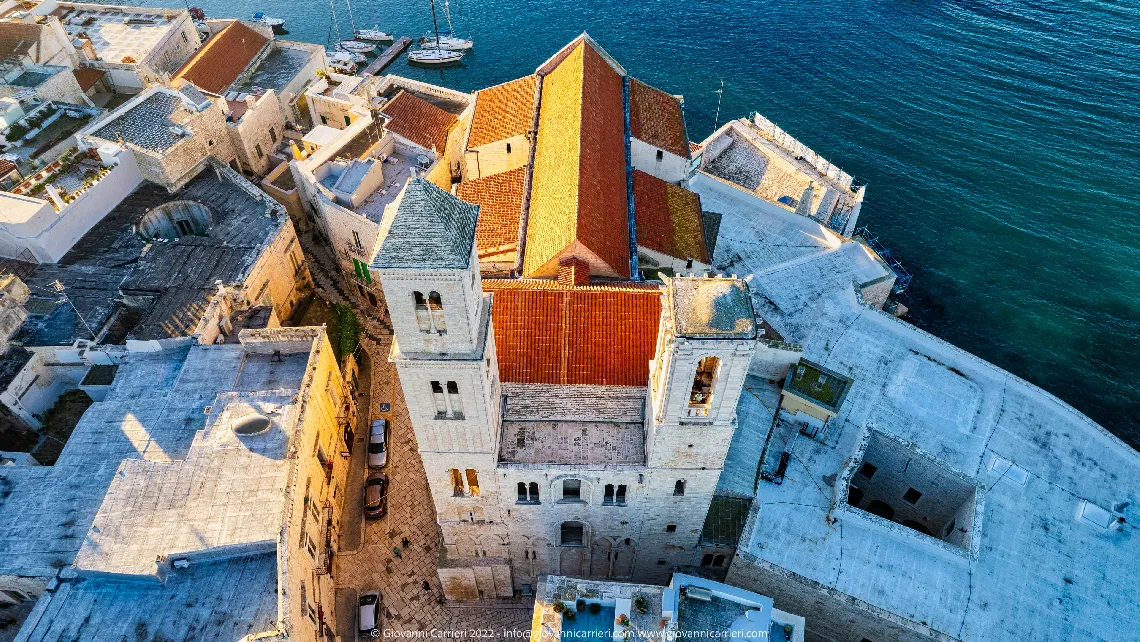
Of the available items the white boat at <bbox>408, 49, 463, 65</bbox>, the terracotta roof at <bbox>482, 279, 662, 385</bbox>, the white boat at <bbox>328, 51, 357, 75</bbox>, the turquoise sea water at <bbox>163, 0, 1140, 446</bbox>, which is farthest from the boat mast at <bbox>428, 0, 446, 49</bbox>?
the terracotta roof at <bbox>482, 279, 662, 385</bbox>

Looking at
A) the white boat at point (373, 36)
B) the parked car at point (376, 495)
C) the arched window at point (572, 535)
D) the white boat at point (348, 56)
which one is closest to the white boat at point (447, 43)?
the white boat at point (373, 36)

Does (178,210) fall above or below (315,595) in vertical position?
above

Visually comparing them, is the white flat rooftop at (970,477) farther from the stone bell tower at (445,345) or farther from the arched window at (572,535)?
the stone bell tower at (445,345)

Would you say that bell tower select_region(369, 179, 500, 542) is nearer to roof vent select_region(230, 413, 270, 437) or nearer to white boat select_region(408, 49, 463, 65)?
roof vent select_region(230, 413, 270, 437)

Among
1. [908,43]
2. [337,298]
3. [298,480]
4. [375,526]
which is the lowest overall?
[375,526]

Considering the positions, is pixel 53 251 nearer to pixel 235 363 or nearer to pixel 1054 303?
pixel 235 363

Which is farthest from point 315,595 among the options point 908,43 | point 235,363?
point 908,43

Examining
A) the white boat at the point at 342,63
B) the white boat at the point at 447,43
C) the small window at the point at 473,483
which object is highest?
the white boat at the point at 447,43
